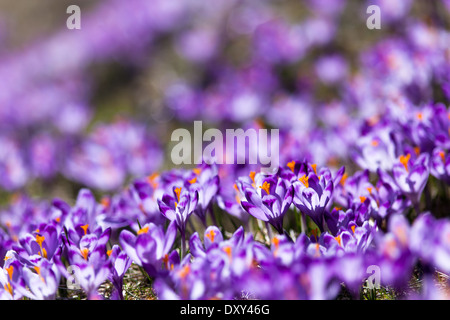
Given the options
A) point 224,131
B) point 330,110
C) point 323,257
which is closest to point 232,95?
point 224,131

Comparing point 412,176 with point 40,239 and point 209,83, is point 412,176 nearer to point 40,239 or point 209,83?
point 40,239

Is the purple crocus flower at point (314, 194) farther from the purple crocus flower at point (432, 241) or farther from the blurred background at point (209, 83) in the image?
the blurred background at point (209, 83)

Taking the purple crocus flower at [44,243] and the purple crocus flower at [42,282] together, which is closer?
the purple crocus flower at [42,282]

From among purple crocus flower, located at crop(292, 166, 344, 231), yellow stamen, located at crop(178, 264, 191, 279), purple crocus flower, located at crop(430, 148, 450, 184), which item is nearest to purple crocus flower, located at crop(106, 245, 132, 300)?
yellow stamen, located at crop(178, 264, 191, 279)

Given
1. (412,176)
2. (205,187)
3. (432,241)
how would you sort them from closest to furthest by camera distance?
(432,241) → (412,176) → (205,187)

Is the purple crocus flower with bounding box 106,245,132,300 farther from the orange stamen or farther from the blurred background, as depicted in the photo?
the blurred background

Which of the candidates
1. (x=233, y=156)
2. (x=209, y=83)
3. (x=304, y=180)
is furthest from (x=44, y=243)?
(x=209, y=83)

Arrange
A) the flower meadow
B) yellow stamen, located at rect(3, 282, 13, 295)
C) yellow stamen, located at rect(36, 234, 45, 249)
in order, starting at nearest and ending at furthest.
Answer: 1. the flower meadow
2. yellow stamen, located at rect(3, 282, 13, 295)
3. yellow stamen, located at rect(36, 234, 45, 249)

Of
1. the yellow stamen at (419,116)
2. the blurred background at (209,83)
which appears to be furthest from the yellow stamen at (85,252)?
the yellow stamen at (419,116)
